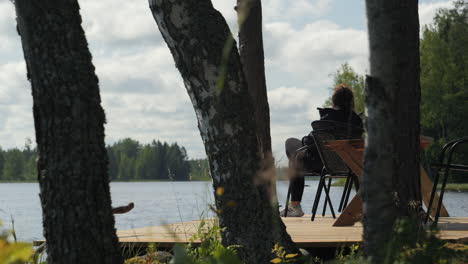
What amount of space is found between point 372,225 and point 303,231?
3.38 m

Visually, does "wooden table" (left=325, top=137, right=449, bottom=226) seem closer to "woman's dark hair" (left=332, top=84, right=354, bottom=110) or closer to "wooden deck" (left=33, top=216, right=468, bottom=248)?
"wooden deck" (left=33, top=216, right=468, bottom=248)

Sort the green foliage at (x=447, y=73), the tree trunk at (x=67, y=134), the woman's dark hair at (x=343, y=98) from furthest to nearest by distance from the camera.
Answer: the green foliage at (x=447, y=73), the woman's dark hair at (x=343, y=98), the tree trunk at (x=67, y=134)

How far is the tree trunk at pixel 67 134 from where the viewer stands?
218cm

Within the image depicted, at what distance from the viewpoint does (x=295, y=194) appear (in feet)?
24.5

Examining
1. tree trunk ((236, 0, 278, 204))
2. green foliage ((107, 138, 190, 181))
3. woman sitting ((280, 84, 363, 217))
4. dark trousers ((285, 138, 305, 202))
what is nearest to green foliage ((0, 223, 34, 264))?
tree trunk ((236, 0, 278, 204))

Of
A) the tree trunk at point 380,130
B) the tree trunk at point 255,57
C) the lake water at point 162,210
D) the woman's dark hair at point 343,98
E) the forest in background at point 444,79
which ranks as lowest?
the lake water at point 162,210

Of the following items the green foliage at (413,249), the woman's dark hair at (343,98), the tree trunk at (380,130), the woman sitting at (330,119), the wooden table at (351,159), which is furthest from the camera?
the woman's dark hair at (343,98)

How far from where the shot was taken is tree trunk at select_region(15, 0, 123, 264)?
2.18 metres

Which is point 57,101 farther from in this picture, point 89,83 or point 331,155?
point 331,155

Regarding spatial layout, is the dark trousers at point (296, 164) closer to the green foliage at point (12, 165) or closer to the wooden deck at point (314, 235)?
the wooden deck at point (314, 235)

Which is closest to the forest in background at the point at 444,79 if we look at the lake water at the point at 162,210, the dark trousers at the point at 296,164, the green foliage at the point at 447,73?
the green foliage at the point at 447,73

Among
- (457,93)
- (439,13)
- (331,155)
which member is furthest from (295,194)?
(439,13)

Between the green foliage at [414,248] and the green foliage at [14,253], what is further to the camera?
the green foliage at [414,248]

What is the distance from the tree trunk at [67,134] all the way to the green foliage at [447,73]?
39994 millimetres
